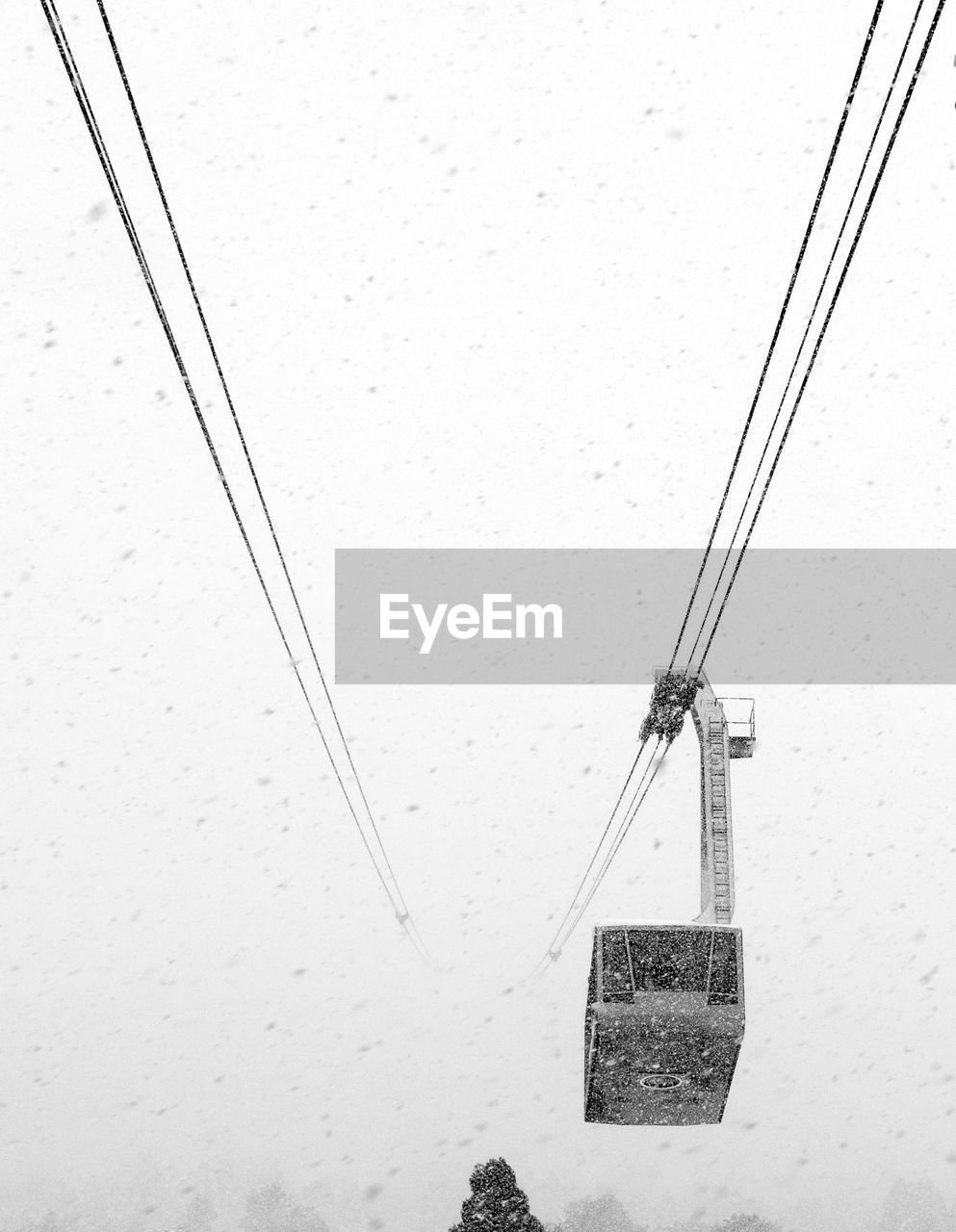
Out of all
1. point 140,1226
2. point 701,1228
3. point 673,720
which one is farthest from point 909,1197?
point 673,720

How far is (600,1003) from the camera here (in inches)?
483

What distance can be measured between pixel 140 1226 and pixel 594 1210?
61696 mm

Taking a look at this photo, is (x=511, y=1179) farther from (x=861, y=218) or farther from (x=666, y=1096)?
(x=861, y=218)

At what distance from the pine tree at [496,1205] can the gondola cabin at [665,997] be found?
11.1 metres

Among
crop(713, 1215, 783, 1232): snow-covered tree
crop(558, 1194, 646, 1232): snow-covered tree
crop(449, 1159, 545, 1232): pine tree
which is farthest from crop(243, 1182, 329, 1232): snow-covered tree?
crop(449, 1159, 545, 1232): pine tree

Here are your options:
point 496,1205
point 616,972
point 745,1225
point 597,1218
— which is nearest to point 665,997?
point 616,972

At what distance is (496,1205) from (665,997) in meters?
12.6

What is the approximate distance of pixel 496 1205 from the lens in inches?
866

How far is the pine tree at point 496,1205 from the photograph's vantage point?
70.7ft

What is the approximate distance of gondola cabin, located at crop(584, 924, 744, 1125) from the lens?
12250 millimetres

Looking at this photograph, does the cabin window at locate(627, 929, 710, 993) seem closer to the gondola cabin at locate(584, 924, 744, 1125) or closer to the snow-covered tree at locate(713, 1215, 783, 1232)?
the gondola cabin at locate(584, 924, 744, 1125)

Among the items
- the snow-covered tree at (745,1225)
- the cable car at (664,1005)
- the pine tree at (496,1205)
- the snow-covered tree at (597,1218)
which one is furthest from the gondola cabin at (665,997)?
the snow-covered tree at (597,1218)

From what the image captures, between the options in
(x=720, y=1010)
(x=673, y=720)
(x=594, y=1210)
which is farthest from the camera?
(x=594, y=1210)

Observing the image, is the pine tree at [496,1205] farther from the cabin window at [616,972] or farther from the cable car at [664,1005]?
the cabin window at [616,972]
